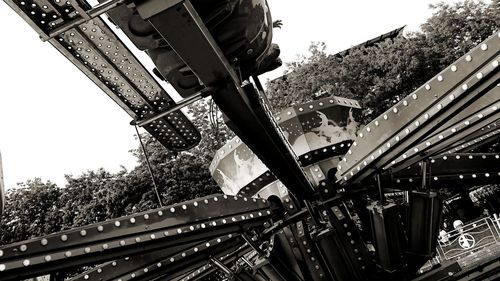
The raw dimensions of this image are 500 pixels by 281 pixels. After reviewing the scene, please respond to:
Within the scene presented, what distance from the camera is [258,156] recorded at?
3.07 metres

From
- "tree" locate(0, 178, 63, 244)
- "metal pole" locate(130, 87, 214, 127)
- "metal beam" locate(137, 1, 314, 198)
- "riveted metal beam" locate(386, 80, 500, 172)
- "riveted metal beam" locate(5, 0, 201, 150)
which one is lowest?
"riveted metal beam" locate(386, 80, 500, 172)

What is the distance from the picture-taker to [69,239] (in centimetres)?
248

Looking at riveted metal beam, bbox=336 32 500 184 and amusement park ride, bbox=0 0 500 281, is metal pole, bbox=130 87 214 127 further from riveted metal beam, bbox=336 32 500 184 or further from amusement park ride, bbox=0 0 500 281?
riveted metal beam, bbox=336 32 500 184

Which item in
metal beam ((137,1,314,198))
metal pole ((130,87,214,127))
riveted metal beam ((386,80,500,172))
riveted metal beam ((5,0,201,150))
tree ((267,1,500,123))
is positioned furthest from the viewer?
tree ((267,1,500,123))

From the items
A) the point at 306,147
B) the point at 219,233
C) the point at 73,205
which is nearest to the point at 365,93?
the point at 73,205

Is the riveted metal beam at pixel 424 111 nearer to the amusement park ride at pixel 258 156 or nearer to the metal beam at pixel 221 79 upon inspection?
the amusement park ride at pixel 258 156

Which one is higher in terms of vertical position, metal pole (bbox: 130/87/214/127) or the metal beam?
metal pole (bbox: 130/87/214/127)

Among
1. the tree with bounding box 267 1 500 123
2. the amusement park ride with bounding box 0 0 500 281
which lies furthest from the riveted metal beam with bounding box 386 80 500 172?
the tree with bounding box 267 1 500 123

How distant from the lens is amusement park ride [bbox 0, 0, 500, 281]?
2033mm

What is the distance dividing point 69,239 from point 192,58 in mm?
1548

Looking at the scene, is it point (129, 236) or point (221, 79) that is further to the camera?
point (129, 236)

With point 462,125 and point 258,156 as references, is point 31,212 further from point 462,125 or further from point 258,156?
point 462,125

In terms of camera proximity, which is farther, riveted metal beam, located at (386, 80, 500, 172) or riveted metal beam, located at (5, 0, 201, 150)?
riveted metal beam, located at (386, 80, 500, 172)

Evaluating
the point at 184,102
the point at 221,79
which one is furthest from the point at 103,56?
the point at 221,79
